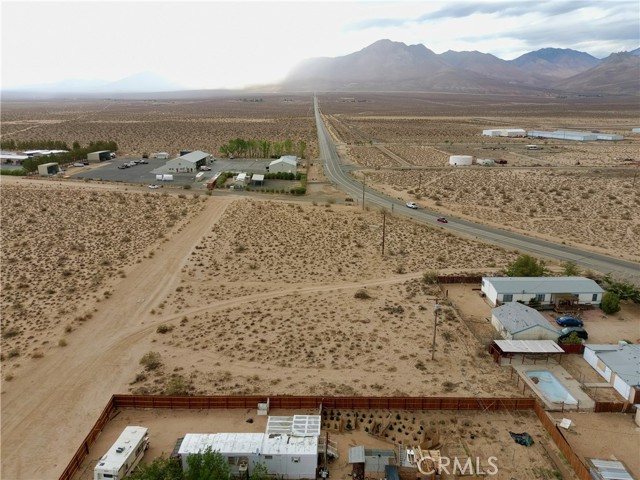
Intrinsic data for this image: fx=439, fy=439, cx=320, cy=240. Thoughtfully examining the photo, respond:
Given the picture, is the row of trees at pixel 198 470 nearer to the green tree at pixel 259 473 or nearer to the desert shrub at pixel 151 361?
the green tree at pixel 259 473

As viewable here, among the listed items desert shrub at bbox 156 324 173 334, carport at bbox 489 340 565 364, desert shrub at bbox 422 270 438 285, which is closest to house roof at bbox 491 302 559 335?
carport at bbox 489 340 565 364

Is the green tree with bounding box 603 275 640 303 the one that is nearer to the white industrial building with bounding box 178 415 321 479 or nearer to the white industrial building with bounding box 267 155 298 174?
the white industrial building with bounding box 178 415 321 479

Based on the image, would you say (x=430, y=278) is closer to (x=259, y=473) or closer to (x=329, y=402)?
(x=329, y=402)

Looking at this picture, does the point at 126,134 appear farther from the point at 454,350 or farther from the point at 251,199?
the point at 454,350

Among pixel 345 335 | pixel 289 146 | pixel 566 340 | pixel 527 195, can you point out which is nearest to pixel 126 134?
pixel 289 146

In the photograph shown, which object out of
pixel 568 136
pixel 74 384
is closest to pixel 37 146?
pixel 74 384

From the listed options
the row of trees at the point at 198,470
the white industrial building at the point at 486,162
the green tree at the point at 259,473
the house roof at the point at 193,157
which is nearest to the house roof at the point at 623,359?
the green tree at the point at 259,473
